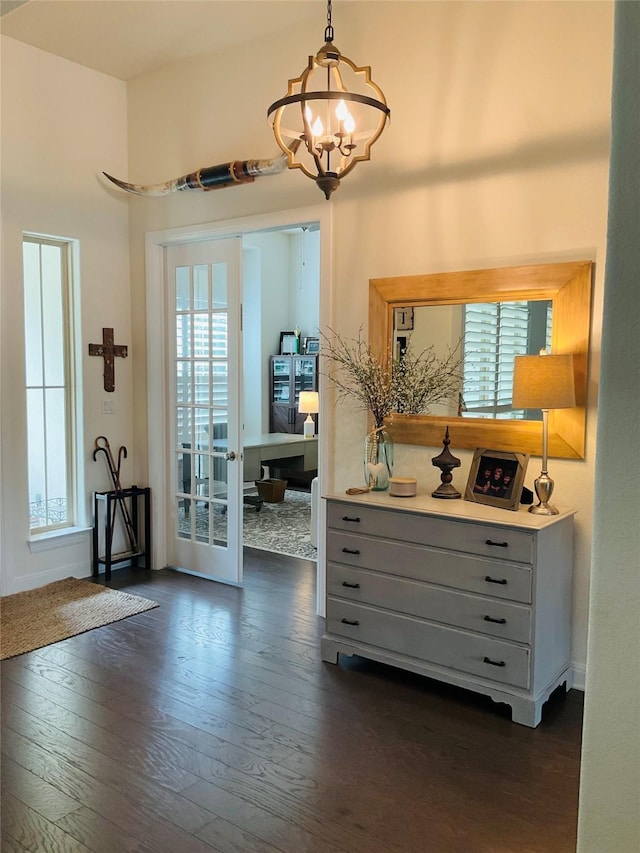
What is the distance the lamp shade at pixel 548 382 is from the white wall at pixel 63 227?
3.16 meters

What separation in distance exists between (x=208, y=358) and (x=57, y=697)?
245cm

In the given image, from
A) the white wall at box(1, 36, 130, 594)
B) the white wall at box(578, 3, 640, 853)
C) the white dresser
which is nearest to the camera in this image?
the white wall at box(578, 3, 640, 853)

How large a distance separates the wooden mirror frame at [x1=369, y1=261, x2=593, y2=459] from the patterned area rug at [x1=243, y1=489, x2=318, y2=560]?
6.97 ft

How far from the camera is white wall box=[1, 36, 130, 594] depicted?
14.2ft

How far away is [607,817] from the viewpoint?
95 centimetres

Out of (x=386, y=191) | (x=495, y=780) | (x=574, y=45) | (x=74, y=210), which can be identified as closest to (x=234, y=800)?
(x=495, y=780)

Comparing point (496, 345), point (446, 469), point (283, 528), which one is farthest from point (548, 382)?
point (283, 528)

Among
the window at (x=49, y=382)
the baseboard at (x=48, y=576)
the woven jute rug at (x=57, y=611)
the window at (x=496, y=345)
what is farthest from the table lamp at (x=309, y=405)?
the window at (x=496, y=345)

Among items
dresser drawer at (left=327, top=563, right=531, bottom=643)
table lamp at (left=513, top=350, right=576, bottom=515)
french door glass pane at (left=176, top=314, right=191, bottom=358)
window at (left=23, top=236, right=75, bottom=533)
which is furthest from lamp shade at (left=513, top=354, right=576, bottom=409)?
window at (left=23, top=236, right=75, bottom=533)

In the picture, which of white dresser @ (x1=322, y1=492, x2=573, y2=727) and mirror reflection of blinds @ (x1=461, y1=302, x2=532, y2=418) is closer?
white dresser @ (x1=322, y1=492, x2=573, y2=727)

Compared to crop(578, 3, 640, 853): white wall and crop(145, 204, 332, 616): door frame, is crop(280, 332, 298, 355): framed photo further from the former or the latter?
crop(578, 3, 640, 853): white wall

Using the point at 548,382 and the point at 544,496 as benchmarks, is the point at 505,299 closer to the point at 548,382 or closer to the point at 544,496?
the point at 548,382

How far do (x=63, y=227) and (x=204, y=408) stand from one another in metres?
1.56

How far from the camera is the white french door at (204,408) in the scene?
466 centimetres
